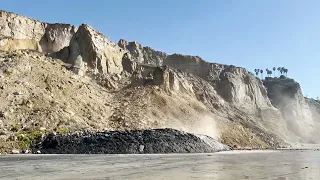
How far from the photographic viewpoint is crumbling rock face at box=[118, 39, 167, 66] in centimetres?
15175

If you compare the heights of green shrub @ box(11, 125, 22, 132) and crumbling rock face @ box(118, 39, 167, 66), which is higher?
crumbling rock face @ box(118, 39, 167, 66)

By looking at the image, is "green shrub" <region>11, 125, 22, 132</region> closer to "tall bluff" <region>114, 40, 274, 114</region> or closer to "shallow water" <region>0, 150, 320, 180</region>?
"shallow water" <region>0, 150, 320, 180</region>

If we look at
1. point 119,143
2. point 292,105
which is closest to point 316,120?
point 292,105

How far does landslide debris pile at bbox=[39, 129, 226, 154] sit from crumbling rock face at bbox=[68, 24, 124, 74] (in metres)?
42.2

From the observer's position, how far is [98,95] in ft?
289

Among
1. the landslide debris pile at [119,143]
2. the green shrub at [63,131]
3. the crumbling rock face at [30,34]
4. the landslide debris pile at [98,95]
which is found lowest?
the landslide debris pile at [119,143]

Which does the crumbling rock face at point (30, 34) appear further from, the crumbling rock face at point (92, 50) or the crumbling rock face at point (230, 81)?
the crumbling rock face at point (230, 81)

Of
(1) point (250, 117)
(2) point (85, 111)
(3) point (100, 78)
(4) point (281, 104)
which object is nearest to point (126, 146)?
(2) point (85, 111)

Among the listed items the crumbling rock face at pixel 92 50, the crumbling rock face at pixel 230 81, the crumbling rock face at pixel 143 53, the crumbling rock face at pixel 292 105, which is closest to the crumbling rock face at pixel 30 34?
the crumbling rock face at pixel 92 50

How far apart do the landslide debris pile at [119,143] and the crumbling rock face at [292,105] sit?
94817 mm

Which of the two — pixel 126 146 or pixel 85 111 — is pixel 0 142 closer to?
pixel 126 146

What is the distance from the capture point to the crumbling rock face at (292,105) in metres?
147

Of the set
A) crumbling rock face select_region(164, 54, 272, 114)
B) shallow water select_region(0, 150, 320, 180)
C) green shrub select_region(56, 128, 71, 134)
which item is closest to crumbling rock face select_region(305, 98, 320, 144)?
crumbling rock face select_region(164, 54, 272, 114)

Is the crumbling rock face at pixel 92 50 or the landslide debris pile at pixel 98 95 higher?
the crumbling rock face at pixel 92 50
